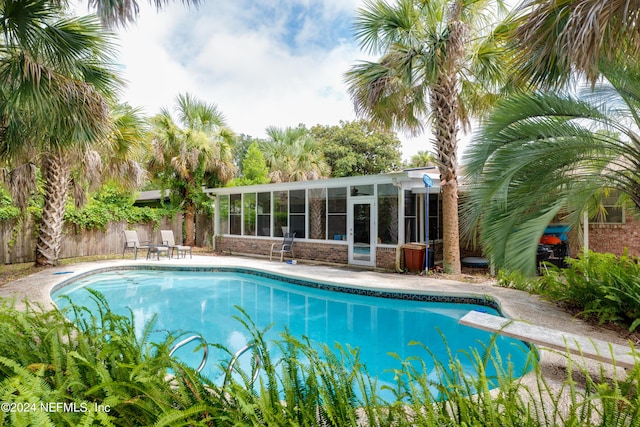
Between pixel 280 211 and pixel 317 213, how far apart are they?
1703mm

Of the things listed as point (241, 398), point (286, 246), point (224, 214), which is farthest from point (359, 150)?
point (241, 398)

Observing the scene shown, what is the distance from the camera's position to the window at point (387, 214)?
10125 mm

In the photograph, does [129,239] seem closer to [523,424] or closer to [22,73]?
[22,73]

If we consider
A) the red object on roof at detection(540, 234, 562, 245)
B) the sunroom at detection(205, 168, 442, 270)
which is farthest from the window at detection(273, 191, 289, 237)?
the red object on roof at detection(540, 234, 562, 245)

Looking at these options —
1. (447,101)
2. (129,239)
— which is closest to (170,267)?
(129,239)

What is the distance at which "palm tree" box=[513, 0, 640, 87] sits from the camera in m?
3.20

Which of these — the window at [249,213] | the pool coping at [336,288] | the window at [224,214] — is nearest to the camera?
the pool coping at [336,288]

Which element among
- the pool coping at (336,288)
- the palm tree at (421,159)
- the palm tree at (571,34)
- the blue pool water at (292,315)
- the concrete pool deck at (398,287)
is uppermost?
the palm tree at (421,159)

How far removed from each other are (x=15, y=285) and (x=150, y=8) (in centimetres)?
641

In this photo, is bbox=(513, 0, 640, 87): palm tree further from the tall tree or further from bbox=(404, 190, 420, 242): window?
the tall tree

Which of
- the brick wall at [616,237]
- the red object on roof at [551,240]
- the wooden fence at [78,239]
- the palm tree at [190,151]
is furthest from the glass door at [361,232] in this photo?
the wooden fence at [78,239]

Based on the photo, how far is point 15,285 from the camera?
7.55m

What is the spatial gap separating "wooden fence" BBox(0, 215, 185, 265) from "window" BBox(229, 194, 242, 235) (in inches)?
111

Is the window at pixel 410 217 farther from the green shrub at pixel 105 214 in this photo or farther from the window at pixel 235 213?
the green shrub at pixel 105 214
